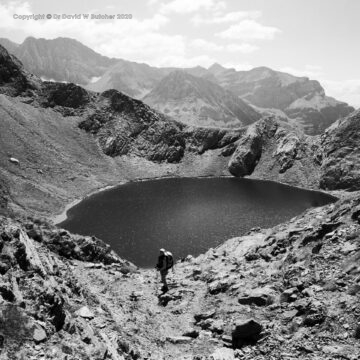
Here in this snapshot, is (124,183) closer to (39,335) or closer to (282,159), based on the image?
(282,159)

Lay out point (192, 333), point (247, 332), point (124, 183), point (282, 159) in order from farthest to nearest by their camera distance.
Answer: point (282, 159), point (124, 183), point (192, 333), point (247, 332)

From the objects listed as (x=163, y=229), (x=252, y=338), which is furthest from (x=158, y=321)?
(x=163, y=229)

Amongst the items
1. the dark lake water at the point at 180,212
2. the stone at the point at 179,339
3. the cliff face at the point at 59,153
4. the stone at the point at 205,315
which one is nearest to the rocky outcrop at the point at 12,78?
the cliff face at the point at 59,153

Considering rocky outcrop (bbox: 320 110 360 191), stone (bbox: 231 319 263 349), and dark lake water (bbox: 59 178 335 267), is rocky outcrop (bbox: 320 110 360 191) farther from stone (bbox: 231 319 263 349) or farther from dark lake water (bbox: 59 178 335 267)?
stone (bbox: 231 319 263 349)

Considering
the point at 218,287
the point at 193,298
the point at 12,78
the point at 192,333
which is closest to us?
the point at 192,333

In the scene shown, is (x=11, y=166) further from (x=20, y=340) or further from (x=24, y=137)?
(x=20, y=340)

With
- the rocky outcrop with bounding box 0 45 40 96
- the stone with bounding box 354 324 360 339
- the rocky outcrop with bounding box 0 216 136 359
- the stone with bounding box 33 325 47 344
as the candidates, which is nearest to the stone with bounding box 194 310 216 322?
the rocky outcrop with bounding box 0 216 136 359

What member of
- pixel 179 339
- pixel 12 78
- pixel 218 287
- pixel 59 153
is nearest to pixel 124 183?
pixel 59 153
